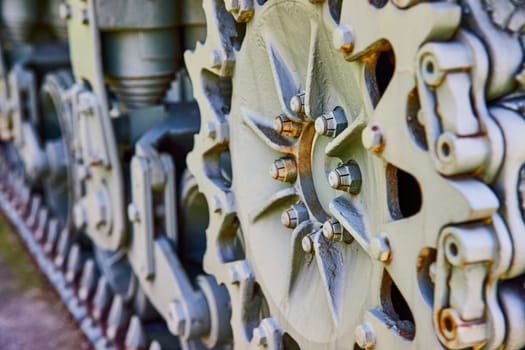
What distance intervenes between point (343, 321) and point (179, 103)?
41.7 inches

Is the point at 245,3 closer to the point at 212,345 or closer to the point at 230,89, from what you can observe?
the point at 230,89

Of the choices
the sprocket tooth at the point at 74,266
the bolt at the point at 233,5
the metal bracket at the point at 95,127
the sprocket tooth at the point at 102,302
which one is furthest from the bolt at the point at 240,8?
the sprocket tooth at the point at 74,266

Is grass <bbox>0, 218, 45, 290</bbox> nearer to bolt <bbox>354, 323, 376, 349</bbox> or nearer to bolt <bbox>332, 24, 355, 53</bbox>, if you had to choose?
bolt <bbox>354, 323, 376, 349</bbox>

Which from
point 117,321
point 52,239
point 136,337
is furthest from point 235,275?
point 52,239

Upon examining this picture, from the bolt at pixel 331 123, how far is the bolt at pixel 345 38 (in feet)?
0.46

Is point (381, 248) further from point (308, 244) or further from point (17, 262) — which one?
point (17, 262)

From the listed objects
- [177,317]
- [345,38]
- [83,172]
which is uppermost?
[345,38]

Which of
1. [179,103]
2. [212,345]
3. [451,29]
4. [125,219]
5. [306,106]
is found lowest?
[212,345]

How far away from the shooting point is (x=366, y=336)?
1.05 metres

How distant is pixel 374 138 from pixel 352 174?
0.14m

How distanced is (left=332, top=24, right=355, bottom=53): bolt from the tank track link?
43.0 inches

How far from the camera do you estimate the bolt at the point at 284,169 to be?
4.06 ft

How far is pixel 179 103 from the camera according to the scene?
205 centimetres

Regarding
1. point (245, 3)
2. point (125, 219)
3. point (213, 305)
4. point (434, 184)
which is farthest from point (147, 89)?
point (434, 184)
